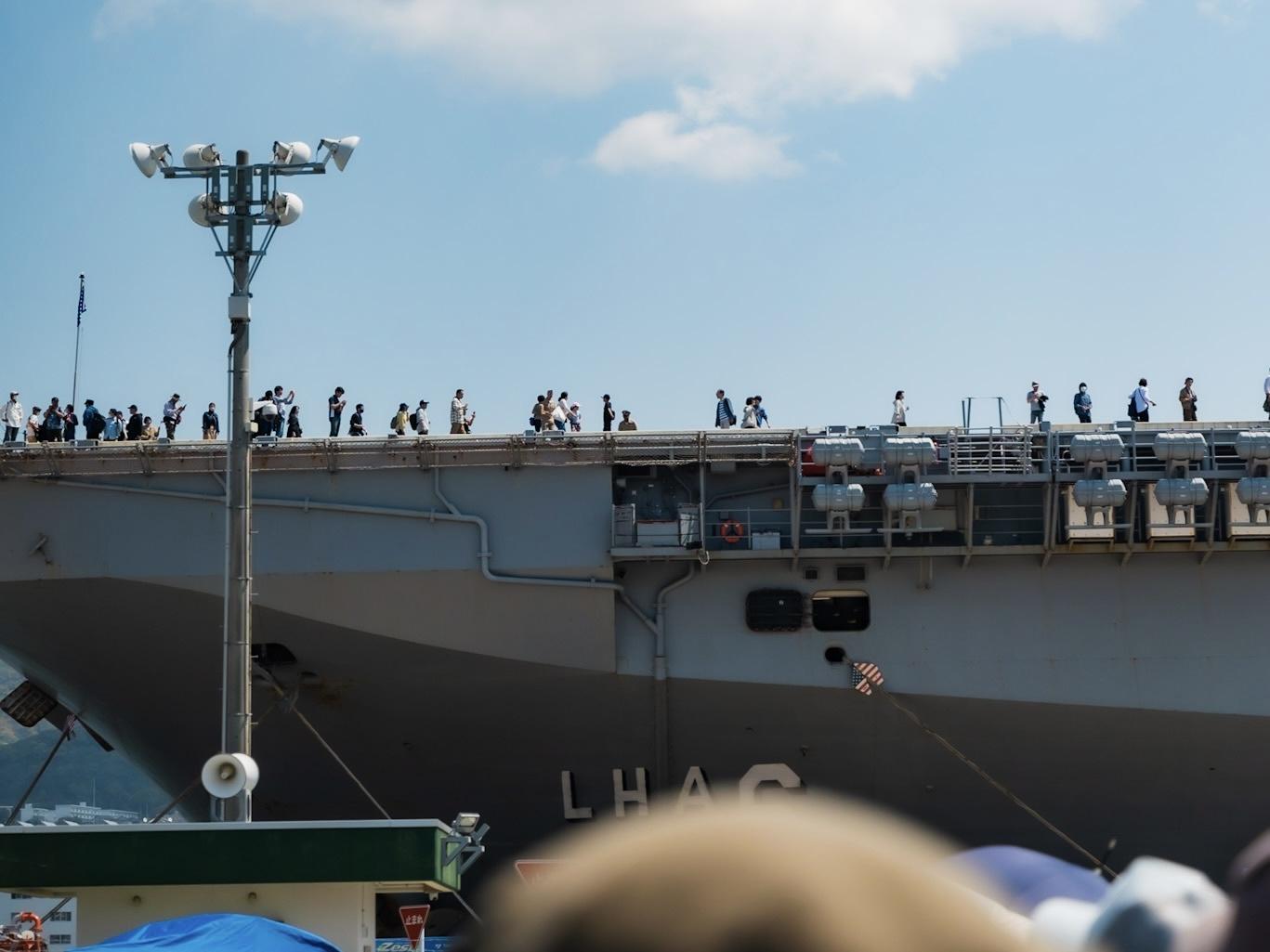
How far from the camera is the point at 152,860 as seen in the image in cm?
1439

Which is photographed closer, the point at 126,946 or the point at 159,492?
the point at 126,946

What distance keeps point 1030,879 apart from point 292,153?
16.3m

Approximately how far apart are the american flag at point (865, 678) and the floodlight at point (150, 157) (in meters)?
12.3

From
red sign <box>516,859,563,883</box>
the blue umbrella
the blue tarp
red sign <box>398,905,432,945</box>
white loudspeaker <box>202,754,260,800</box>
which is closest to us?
red sign <box>516,859,563,883</box>

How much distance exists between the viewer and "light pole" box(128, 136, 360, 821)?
17.9m

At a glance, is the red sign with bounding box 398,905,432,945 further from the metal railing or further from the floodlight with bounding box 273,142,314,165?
the metal railing

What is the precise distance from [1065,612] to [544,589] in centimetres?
766

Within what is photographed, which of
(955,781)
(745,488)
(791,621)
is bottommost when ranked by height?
(955,781)

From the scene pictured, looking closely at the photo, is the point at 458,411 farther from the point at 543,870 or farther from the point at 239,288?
the point at 543,870

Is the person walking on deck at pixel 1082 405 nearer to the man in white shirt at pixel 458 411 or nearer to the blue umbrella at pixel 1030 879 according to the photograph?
the man in white shirt at pixel 458 411

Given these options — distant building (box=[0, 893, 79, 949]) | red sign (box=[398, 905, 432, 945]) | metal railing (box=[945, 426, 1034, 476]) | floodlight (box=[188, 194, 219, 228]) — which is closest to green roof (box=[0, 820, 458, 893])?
red sign (box=[398, 905, 432, 945])

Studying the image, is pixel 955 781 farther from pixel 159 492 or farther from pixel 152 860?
pixel 152 860

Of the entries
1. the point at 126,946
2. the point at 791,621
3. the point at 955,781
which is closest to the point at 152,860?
the point at 126,946

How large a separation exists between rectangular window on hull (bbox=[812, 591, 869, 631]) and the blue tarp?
16.2 meters
